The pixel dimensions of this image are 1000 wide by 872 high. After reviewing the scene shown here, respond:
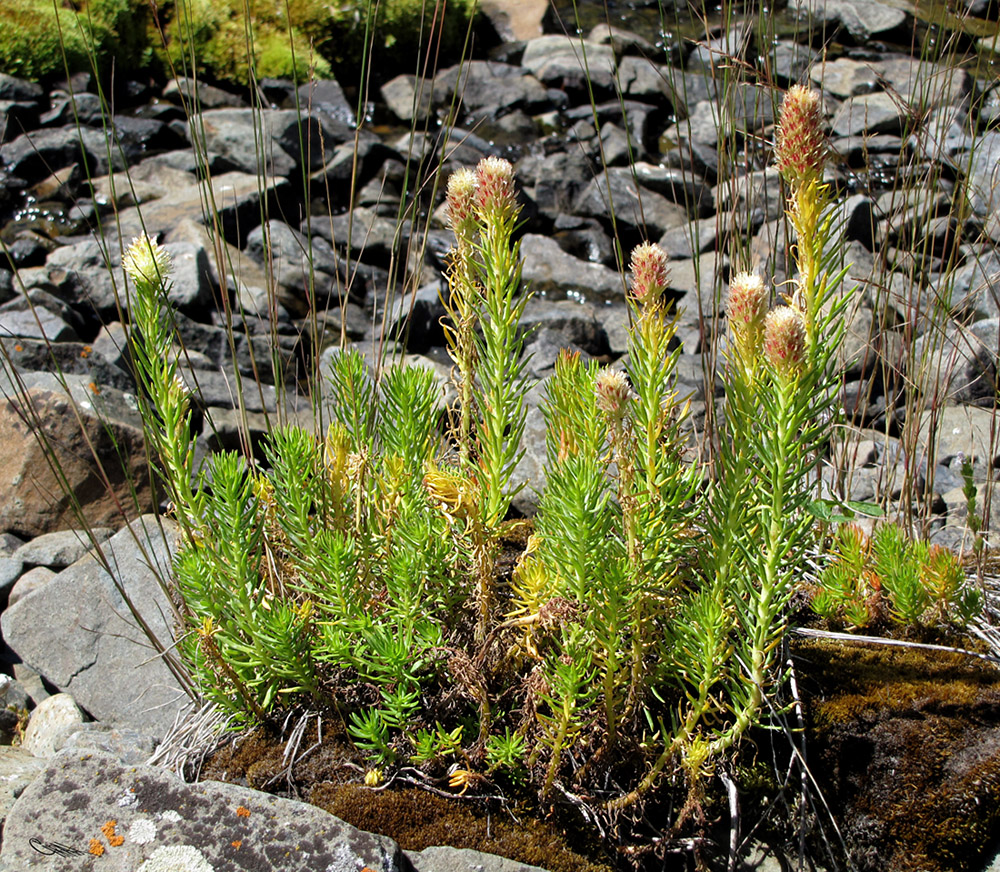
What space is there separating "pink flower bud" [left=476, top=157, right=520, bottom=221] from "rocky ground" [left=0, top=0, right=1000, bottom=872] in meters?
0.27

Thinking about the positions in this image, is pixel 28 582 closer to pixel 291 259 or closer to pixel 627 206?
pixel 291 259

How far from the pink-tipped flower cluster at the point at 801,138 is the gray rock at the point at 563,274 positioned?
6636mm

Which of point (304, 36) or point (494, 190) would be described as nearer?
point (494, 190)

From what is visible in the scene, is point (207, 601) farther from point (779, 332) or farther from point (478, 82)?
point (478, 82)

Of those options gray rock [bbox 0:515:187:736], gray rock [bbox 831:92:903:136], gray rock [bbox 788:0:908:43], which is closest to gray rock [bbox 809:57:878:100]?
gray rock [bbox 831:92:903:136]

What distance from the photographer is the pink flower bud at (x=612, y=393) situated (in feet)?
5.73

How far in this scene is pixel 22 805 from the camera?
2021 millimetres

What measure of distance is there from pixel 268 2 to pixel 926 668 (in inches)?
494

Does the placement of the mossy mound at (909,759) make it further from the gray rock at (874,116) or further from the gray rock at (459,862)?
the gray rock at (874,116)

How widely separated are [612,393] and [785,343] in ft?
1.15

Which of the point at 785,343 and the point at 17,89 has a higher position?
the point at 785,343

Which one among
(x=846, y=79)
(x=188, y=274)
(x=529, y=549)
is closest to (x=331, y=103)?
(x=188, y=274)

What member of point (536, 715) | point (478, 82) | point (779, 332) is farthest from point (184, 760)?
point (478, 82)

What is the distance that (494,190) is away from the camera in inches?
73.7
